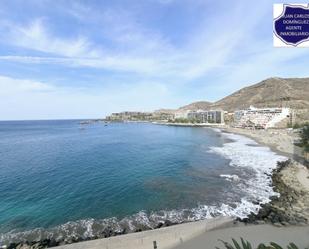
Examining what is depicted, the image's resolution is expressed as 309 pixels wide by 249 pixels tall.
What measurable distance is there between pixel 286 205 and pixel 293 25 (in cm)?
1898

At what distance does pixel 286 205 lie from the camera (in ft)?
64.7

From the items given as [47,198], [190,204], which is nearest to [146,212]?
[190,204]

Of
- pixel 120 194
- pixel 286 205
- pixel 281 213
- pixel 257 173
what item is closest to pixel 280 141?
pixel 257 173

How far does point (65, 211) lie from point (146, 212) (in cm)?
676

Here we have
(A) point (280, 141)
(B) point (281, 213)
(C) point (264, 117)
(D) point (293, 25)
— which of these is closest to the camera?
(D) point (293, 25)

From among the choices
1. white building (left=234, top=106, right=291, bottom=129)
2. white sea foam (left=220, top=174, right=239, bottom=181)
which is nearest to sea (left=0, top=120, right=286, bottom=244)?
white sea foam (left=220, top=174, right=239, bottom=181)

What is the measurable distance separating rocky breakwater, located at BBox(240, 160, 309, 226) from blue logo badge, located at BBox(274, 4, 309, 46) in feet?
49.8

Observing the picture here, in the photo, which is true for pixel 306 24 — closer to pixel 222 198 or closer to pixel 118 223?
pixel 118 223

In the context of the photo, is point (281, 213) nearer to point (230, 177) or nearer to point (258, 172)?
point (230, 177)

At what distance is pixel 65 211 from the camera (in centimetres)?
2052

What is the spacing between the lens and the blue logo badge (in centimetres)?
447

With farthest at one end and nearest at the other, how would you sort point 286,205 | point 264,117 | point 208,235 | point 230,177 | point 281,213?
1. point 264,117
2. point 230,177
3. point 286,205
4. point 281,213
5. point 208,235

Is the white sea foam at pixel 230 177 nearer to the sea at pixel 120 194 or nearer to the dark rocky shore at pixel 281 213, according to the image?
the sea at pixel 120 194

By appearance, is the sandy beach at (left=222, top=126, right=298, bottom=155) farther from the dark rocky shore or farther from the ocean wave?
the dark rocky shore
